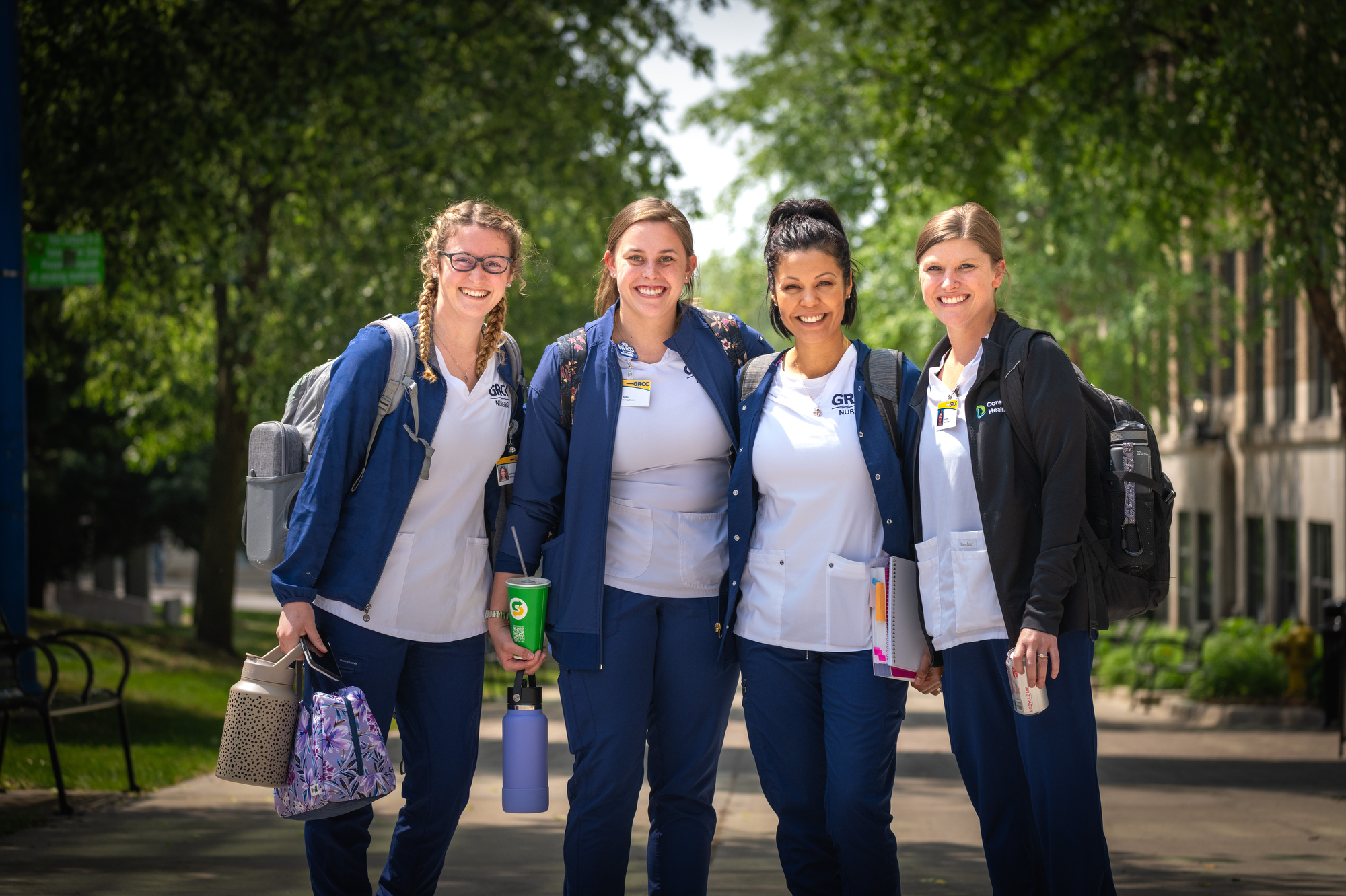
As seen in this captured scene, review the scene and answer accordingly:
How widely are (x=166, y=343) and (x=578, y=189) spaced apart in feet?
20.0

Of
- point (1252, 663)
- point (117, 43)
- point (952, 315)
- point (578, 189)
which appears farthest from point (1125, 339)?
point (952, 315)

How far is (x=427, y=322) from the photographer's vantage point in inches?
161

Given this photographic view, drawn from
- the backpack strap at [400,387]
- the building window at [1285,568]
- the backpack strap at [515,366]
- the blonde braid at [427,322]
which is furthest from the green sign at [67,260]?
the building window at [1285,568]

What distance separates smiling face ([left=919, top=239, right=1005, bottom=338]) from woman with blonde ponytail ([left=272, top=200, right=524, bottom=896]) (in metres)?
1.35

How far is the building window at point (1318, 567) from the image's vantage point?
19.8 metres

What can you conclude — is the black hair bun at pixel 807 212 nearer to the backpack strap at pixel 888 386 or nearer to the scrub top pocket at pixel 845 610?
the backpack strap at pixel 888 386

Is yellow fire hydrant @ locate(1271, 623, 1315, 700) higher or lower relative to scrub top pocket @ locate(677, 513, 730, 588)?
lower

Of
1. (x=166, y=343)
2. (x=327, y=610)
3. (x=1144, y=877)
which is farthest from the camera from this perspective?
(x=166, y=343)

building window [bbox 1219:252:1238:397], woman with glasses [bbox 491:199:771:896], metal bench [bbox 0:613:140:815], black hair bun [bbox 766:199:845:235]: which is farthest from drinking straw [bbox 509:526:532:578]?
building window [bbox 1219:252:1238:397]

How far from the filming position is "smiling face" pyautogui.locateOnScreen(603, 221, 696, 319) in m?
4.07

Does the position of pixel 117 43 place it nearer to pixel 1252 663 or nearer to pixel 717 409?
pixel 717 409

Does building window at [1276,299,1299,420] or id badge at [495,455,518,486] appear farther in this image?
building window at [1276,299,1299,420]

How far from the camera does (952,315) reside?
3.94m

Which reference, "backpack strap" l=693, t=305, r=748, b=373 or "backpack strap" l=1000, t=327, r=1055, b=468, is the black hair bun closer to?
"backpack strap" l=693, t=305, r=748, b=373
